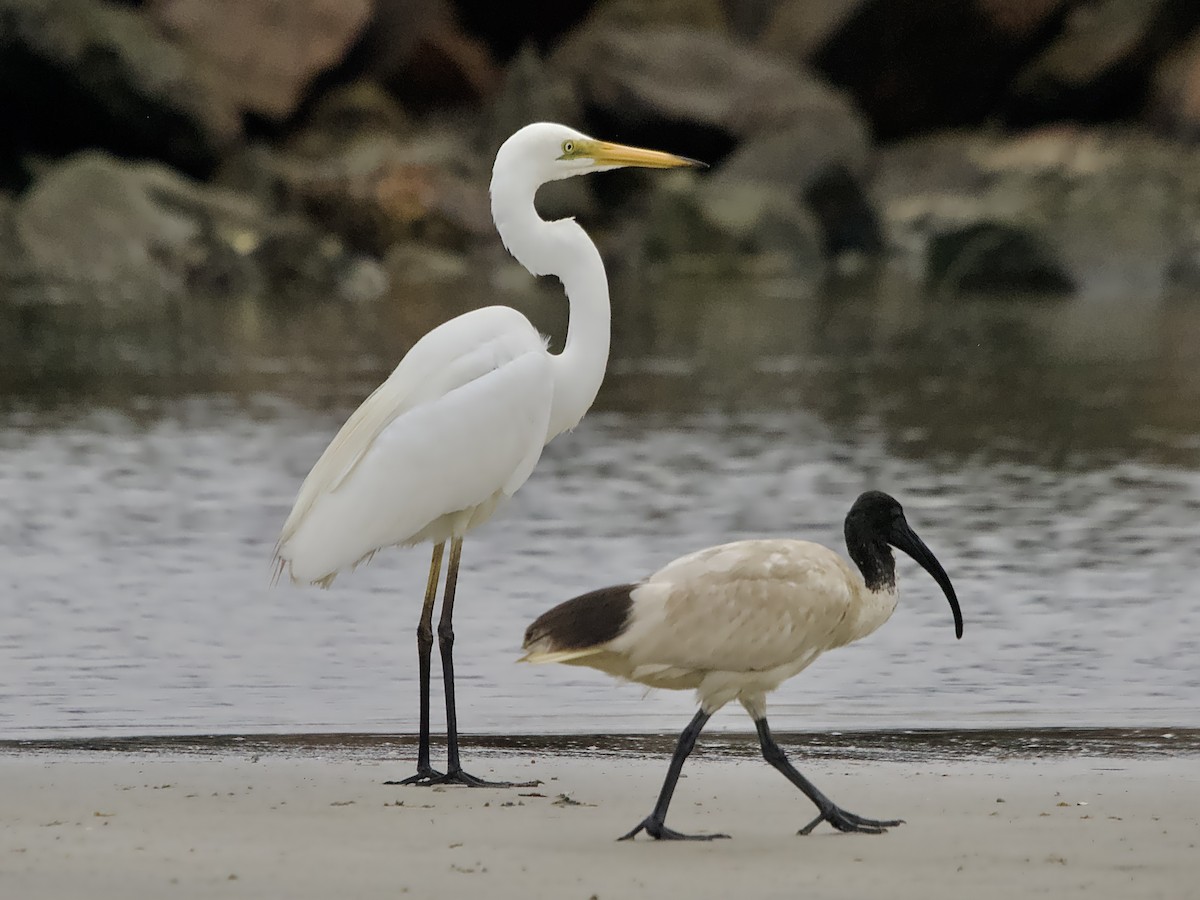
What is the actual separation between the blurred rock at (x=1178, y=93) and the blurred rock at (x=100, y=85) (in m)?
16.2

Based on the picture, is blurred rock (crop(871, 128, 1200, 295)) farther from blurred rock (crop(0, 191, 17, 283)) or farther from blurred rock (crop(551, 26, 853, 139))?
blurred rock (crop(0, 191, 17, 283))

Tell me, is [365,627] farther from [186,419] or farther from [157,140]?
[157,140]

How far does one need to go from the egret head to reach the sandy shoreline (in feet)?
6.49

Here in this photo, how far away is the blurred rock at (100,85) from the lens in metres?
34.6

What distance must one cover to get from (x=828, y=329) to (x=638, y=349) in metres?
2.93

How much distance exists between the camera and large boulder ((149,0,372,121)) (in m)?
37.5

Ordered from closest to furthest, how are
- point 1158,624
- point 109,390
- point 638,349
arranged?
point 1158,624
point 109,390
point 638,349

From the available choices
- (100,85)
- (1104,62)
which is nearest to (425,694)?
(100,85)

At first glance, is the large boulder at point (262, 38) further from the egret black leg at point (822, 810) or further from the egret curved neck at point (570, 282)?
the egret black leg at point (822, 810)

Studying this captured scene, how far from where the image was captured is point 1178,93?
128ft

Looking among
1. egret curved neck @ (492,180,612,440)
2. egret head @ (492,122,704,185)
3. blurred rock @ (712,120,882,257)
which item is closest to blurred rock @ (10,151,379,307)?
blurred rock @ (712,120,882,257)

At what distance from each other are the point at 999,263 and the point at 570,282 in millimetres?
25381

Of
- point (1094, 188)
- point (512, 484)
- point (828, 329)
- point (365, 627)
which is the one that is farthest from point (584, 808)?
point (1094, 188)

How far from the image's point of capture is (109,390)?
18.6 meters
